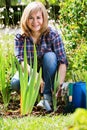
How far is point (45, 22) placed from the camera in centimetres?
415

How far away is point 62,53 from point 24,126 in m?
1.36

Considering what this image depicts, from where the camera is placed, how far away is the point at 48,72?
4.01m

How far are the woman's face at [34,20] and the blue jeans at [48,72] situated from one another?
0.28m

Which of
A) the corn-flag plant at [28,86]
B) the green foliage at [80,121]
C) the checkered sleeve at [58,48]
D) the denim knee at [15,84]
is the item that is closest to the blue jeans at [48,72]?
the denim knee at [15,84]

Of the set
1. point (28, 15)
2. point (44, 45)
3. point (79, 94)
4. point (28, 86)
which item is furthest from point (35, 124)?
point (28, 15)

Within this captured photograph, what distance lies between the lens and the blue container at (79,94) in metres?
3.87

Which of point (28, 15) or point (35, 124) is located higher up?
point (28, 15)

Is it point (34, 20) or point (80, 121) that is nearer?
point (80, 121)

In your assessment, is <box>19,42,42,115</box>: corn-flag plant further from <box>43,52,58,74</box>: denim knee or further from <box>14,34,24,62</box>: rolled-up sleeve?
<box>14,34,24,62</box>: rolled-up sleeve

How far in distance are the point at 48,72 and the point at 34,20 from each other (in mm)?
520

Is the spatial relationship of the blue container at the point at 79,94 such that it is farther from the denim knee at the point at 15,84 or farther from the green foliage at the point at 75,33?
the green foliage at the point at 75,33

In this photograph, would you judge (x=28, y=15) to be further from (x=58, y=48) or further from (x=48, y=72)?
(x=48, y=72)

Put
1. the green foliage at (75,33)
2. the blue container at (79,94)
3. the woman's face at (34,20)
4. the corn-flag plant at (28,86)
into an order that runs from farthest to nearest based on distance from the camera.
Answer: the green foliage at (75,33), the woman's face at (34,20), the blue container at (79,94), the corn-flag plant at (28,86)

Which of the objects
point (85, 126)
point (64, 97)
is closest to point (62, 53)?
point (64, 97)
